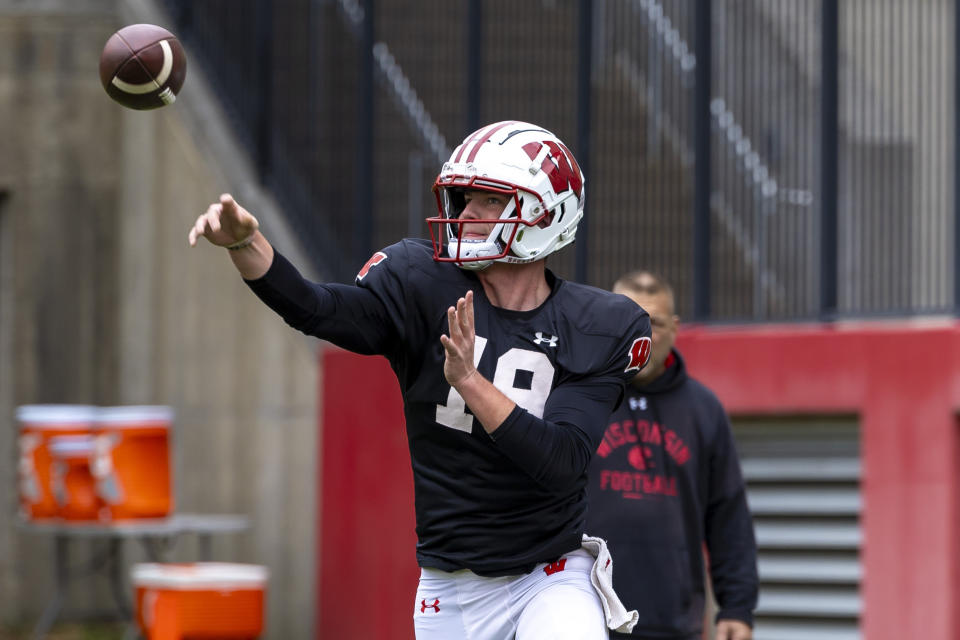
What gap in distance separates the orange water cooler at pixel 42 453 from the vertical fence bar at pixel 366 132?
88.8 inches

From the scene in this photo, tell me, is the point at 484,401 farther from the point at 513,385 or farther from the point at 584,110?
the point at 584,110

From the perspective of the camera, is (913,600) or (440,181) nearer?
(440,181)

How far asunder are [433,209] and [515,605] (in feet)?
24.7

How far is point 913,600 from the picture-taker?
943cm

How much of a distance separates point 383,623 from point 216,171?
3780 millimetres

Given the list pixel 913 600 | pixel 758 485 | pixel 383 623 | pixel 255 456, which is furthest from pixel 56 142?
pixel 913 600

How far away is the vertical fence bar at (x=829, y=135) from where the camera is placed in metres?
10.2

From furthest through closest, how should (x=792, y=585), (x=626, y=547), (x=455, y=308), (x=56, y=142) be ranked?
(x=56, y=142)
(x=792, y=585)
(x=626, y=547)
(x=455, y=308)

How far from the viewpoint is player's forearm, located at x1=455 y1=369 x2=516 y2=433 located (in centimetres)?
455

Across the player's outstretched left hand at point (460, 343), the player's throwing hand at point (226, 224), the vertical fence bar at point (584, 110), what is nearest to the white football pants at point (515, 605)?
the player's outstretched left hand at point (460, 343)

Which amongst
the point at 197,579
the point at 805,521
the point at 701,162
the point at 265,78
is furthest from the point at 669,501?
→ the point at 265,78

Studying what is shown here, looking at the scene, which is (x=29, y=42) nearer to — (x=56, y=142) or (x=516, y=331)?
(x=56, y=142)

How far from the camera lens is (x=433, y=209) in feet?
40.2

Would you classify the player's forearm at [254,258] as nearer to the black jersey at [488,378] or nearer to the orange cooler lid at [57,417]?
the black jersey at [488,378]
